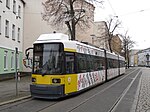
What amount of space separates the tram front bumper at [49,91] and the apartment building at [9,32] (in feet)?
51.4

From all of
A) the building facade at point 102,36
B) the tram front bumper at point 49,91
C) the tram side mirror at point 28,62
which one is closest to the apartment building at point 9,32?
the tram side mirror at point 28,62

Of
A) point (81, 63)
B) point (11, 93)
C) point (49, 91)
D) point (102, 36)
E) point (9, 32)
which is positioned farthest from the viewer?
point (102, 36)

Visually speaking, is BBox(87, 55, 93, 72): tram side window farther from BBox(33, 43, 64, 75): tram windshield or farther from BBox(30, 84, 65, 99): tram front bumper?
BBox(30, 84, 65, 99): tram front bumper

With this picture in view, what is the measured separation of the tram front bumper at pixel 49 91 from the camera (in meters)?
13.5

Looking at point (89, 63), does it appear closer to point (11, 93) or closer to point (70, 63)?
point (70, 63)

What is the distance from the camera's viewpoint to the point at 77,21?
3075cm

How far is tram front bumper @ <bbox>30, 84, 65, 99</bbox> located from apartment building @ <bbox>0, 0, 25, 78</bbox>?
15666 millimetres

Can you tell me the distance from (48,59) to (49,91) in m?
1.68

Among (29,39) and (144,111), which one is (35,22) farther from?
(144,111)

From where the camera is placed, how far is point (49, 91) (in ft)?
44.5

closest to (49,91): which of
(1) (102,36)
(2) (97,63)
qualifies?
(2) (97,63)

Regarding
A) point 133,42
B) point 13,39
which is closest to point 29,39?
point 13,39

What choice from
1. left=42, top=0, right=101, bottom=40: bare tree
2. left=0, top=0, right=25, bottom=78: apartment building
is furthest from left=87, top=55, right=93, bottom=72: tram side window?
left=0, top=0, right=25, bottom=78: apartment building

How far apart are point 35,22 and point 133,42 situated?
140 ft
